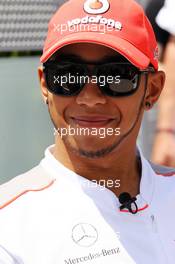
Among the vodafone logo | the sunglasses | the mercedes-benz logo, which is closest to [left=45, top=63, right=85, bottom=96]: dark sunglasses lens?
the sunglasses

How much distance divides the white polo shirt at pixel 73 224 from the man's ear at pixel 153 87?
257 millimetres

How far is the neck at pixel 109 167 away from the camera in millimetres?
1694

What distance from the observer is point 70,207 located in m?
1.62

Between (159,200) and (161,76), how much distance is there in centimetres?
36

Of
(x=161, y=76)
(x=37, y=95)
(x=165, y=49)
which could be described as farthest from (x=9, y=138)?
(x=161, y=76)

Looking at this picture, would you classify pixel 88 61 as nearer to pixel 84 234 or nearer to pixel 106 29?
pixel 106 29

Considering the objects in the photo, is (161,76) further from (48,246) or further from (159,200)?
(48,246)

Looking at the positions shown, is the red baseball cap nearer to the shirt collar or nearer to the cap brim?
the cap brim

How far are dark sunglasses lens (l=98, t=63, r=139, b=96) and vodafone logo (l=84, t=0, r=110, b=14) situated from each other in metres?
0.15

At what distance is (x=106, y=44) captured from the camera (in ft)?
5.20

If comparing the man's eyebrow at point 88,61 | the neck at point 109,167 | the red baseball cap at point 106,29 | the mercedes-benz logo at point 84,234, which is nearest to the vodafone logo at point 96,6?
the red baseball cap at point 106,29

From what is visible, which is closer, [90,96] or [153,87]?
[90,96]

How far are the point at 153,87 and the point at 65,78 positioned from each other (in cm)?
32

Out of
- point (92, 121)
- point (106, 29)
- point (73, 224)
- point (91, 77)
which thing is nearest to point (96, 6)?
point (106, 29)
